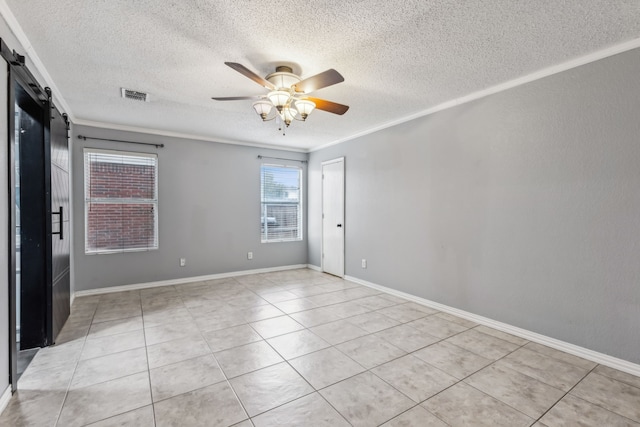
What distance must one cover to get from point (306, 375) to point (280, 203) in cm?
402

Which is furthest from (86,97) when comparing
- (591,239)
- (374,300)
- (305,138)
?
(591,239)

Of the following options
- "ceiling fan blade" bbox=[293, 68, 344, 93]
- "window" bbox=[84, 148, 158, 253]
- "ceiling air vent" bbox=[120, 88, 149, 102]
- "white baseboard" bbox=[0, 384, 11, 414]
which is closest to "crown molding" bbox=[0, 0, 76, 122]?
"ceiling air vent" bbox=[120, 88, 149, 102]

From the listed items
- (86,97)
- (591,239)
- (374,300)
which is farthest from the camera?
(374,300)

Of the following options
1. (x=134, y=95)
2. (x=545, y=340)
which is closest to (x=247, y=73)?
(x=134, y=95)

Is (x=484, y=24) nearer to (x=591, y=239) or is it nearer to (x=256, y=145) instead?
(x=591, y=239)

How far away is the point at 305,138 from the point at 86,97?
2983 millimetres

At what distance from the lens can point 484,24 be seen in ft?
6.67

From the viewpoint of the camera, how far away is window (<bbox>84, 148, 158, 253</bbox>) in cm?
428

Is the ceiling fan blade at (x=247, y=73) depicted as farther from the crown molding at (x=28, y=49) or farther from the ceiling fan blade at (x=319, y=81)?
the crown molding at (x=28, y=49)

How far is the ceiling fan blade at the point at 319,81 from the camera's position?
2140mm

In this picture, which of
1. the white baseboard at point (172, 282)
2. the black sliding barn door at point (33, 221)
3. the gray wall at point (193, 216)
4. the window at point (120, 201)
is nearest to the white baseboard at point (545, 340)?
the white baseboard at point (172, 282)

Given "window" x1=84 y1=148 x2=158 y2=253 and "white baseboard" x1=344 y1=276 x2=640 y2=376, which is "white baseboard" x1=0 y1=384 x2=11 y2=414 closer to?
"window" x1=84 y1=148 x2=158 y2=253

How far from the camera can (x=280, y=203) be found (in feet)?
19.5

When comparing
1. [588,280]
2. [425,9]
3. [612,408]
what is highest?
[425,9]
